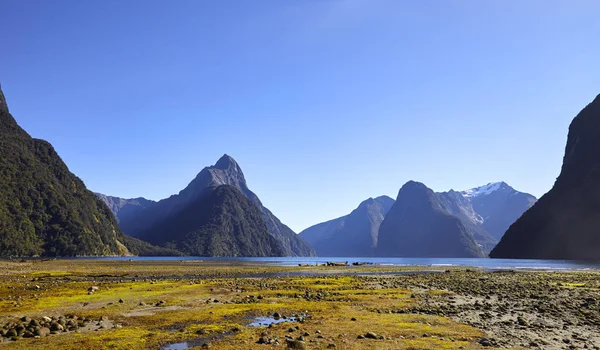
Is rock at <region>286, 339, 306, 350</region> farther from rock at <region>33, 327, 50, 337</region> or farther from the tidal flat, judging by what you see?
rock at <region>33, 327, 50, 337</region>

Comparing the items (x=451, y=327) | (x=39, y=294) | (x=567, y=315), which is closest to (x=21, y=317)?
(x=39, y=294)

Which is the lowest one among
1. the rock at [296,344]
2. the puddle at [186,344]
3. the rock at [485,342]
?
the puddle at [186,344]

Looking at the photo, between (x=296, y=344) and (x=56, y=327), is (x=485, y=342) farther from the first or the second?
(x=56, y=327)

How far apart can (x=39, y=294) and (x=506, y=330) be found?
128ft

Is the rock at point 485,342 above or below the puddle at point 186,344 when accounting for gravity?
above

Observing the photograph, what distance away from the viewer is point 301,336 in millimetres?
19531

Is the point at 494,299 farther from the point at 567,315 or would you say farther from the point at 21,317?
the point at 21,317

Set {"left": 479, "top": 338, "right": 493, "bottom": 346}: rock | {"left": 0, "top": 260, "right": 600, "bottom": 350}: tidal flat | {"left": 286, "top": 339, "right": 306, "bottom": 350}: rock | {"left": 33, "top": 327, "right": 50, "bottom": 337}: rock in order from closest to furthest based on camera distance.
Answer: {"left": 286, "top": 339, "right": 306, "bottom": 350}: rock
{"left": 479, "top": 338, "right": 493, "bottom": 346}: rock
{"left": 0, "top": 260, "right": 600, "bottom": 350}: tidal flat
{"left": 33, "top": 327, "right": 50, "bottom": 337}: rock

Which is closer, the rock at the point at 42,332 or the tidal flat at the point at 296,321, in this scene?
the tidal flat at the point at 296,321

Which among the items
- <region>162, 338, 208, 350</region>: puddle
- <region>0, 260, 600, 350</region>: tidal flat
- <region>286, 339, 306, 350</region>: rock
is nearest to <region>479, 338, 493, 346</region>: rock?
<region>0, 260, 600, 350</region>: tidal flat

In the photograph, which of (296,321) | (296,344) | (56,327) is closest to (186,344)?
(296,344)

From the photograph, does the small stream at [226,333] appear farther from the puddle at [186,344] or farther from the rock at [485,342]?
the rock at [485,342]

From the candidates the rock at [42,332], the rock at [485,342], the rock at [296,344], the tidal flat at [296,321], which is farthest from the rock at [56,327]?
the rock at [485,342]

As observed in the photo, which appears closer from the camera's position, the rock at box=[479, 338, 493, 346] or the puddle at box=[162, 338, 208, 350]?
the puddle at box=[162, 338, 208, 350]
